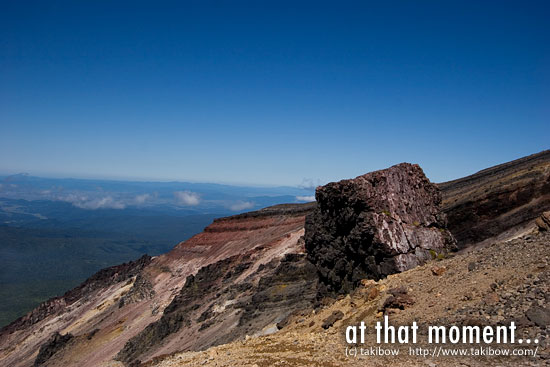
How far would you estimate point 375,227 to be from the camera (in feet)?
57.7

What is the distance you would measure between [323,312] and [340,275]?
9.80ft

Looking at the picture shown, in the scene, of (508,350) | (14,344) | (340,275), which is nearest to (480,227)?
(340,275)

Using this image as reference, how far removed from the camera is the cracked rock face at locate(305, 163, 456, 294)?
1755cm

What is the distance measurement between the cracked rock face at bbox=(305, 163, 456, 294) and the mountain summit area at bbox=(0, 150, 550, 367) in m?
0.06

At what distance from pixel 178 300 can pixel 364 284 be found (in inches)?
1058

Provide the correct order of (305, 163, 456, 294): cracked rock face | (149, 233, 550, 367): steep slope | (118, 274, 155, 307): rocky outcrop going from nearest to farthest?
(149, 233, 550, 367): steep slope → (305, 163, 456, 294): cracked rock face → (118, 274, 155, 307): rocky outcrop

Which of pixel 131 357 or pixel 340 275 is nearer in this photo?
pixel 340 275

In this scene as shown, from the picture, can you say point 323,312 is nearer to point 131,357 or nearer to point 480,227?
point 480,227

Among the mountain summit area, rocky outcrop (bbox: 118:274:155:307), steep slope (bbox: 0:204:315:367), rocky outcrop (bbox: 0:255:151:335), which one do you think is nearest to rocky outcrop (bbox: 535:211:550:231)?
the mountain summit area

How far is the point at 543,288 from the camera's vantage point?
10.5m

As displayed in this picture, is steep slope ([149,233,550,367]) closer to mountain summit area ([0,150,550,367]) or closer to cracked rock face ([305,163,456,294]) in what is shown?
mountain summit area ([0,150,550,367])

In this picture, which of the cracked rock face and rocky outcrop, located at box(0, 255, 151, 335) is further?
rocky outcrop, located at box(0, 255, 151, 335)

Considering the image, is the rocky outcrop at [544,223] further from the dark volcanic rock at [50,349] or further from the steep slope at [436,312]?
the dark volcanic rock at [50,349]

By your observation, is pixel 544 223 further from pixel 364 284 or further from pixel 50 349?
pixel 50 349
